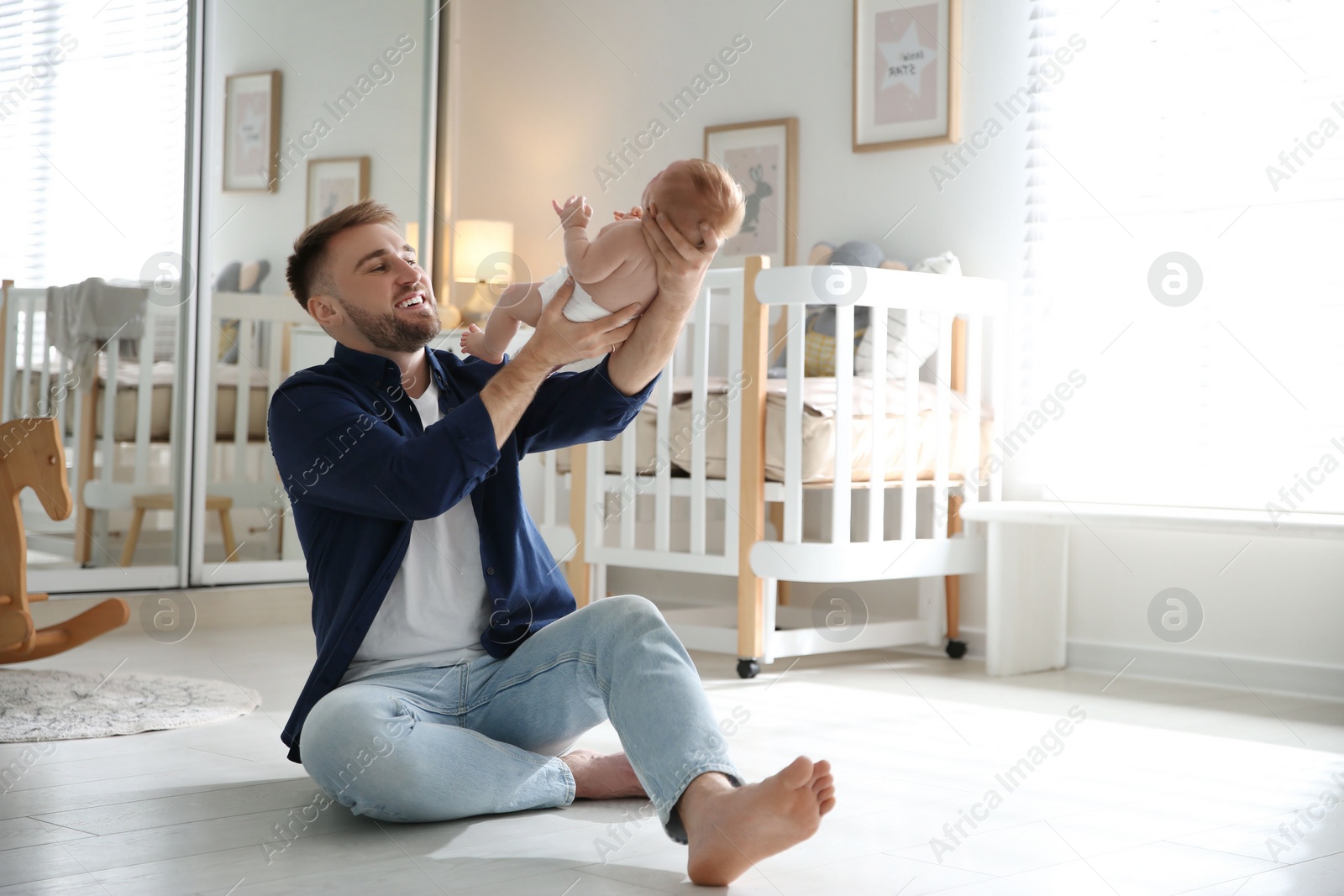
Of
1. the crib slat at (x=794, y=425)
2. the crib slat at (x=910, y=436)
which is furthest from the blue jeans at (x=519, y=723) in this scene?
the crib slat at (x=910, y=436)

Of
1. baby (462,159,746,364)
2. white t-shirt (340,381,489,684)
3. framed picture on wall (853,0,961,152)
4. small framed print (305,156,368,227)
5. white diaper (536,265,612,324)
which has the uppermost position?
framed picture on wall (853,0,961,152)

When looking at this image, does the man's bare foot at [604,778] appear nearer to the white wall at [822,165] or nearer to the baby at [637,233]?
the baby at [637,233]

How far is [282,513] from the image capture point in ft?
12.2

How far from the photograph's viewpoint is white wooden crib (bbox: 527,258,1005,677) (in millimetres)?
2721

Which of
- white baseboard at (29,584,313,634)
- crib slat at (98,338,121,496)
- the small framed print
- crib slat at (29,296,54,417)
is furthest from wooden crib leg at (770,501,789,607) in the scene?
crib slat at (29,296,54,417)

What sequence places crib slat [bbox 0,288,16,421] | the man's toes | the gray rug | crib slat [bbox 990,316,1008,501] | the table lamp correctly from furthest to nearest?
the table lamp < crib slat [bbox 0,288,16,421] < crib slat [bbox 990,316,1008,501] < the gray rug < the man's toes

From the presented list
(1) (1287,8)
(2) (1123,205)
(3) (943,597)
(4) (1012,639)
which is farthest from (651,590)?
(1) (1287,8)

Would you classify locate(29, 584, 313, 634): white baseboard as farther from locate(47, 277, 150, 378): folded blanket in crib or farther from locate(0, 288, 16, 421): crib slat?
locate(47, 277, 150, 378): folded blanket in crib

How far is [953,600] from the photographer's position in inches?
122

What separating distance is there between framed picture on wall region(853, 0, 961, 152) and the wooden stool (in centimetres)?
196

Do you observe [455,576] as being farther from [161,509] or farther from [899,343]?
[161,509]

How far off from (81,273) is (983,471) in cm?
230

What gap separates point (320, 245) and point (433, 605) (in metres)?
0.48

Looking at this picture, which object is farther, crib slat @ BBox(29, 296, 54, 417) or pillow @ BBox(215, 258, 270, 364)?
pillow @ BBox(215, 258, 270, 364)
